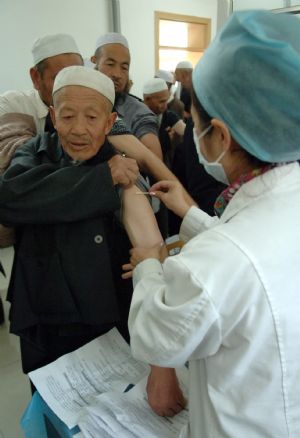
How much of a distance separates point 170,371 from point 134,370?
191 mm

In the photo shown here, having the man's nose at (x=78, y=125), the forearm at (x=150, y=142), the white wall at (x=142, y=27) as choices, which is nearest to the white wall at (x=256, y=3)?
the forearm at (x=150, y=142)

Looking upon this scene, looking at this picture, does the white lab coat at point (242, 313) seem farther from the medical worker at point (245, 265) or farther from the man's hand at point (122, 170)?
the man's hand at point (122, 170)

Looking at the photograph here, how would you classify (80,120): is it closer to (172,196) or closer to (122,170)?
(122,170)

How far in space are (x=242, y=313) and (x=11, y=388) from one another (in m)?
1.72

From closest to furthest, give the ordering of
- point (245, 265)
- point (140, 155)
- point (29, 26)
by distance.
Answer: point (245, 265), point (140, 155), point (29, 26)

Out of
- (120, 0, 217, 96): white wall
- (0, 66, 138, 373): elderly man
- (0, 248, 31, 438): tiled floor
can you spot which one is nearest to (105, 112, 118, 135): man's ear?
(0, 66, 138, 373): elderly man

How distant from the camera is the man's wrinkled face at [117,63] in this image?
75.5 inches

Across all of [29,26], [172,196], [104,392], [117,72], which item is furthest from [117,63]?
[29,26]

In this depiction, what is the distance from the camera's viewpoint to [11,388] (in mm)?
1913

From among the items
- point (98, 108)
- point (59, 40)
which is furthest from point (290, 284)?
point (59, 40)

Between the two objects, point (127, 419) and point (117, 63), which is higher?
point (117, 63)

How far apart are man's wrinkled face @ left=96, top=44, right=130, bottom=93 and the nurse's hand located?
2.95ft

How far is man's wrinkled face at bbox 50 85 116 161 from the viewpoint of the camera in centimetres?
109

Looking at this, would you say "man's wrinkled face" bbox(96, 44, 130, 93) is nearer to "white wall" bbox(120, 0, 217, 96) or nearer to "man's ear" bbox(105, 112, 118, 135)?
"man's ear" bbox(105, 112, 118, 135)
